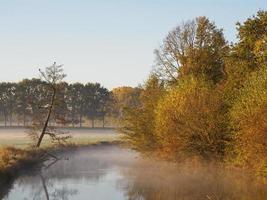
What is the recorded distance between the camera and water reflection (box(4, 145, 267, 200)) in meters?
39.9

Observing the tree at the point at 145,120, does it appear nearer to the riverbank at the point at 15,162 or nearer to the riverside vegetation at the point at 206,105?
the riverside vegetation at the point at 206,105

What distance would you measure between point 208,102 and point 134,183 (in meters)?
12.2

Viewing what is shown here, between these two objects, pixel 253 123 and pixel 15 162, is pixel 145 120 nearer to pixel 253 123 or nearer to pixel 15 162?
pixel 15 162

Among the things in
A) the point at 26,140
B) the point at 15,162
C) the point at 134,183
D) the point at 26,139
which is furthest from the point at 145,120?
the point at 26,139

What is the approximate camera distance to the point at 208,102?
5350 cm

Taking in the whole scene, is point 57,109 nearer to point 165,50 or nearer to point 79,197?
point 165,50

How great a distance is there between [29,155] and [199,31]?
2768 centimetres

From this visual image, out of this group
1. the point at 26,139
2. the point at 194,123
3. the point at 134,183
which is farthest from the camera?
the point at 26,139

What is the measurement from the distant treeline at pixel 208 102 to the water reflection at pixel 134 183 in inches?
76.4

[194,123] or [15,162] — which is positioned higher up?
[194,123]

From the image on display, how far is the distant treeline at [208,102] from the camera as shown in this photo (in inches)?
1727

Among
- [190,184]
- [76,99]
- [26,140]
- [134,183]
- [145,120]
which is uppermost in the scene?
[76,99]

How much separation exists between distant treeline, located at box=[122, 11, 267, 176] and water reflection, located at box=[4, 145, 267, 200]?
1.94 m

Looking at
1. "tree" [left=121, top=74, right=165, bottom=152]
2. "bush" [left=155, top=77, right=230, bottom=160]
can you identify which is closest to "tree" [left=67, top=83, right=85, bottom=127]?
"tree" [left=121, top=74, right=165, bottom=152]
